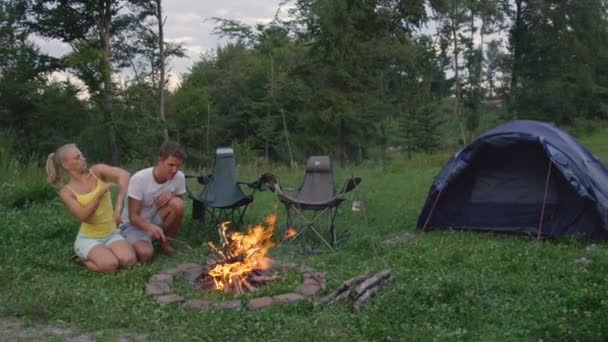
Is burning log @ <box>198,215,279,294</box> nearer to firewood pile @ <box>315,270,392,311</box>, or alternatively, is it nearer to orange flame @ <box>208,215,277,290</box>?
orange flame @ <box>208,215,277,290</box>

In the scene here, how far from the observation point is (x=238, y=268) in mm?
3793

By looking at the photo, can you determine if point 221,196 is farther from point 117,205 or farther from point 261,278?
point 261,278

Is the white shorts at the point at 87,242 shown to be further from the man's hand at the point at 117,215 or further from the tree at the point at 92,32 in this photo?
the tree at the point at 92,32

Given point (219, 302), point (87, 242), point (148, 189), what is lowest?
point (219, 302)

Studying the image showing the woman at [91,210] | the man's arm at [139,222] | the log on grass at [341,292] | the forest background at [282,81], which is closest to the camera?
the log on grass at [341,292]

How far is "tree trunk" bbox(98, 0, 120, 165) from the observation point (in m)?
15.6

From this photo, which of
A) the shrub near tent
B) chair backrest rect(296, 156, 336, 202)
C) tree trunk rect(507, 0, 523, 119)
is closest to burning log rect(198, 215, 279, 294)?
chair backrest rect(296, 156, 336, 202)

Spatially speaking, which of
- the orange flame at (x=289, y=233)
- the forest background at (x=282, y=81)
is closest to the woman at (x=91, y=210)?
the orange flame at (x=289, y=233)

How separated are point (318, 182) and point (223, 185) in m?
0.92

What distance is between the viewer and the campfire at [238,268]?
371 centimetres

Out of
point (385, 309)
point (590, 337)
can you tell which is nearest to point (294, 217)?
point (385, 309)

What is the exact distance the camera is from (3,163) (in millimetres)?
7598

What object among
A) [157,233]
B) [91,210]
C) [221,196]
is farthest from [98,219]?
[221,196]

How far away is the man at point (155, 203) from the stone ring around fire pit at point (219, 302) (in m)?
0.49
